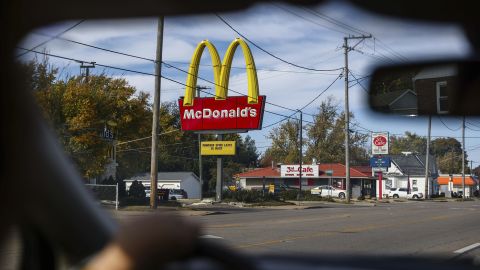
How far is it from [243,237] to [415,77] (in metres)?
11.9

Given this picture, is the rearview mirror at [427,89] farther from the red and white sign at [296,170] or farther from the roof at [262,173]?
the roof at [262,173]

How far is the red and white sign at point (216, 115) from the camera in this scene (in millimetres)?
40719

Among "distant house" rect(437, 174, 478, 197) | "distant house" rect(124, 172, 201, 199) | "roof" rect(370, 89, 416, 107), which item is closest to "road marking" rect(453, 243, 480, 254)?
"roof" rect(370, 89, 416, 107)

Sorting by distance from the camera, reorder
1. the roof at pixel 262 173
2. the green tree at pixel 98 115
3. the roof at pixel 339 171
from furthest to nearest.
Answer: the roof at pixel 262 173 < the roof at pixel 339 171 < the green tree at pixel 98 115

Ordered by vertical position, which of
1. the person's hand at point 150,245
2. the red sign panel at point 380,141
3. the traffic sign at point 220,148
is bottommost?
the person's hand at point 150,245

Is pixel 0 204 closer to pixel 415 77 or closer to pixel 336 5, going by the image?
pixel 336 5

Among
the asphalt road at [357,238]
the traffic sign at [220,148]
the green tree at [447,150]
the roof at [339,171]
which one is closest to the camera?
the green tree at [447,150]

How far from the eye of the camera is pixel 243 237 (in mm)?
14312

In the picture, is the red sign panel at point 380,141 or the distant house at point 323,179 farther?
the distant house at point 323,179

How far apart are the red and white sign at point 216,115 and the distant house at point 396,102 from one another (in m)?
37.3

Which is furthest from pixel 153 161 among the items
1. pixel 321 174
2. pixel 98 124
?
pixel 321 174

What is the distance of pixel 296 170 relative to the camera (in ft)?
259

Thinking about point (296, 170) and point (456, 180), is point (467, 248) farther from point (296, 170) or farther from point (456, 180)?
point (456, 180)

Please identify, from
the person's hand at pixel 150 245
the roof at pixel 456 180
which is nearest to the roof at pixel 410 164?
the roof at pixel 456 180
